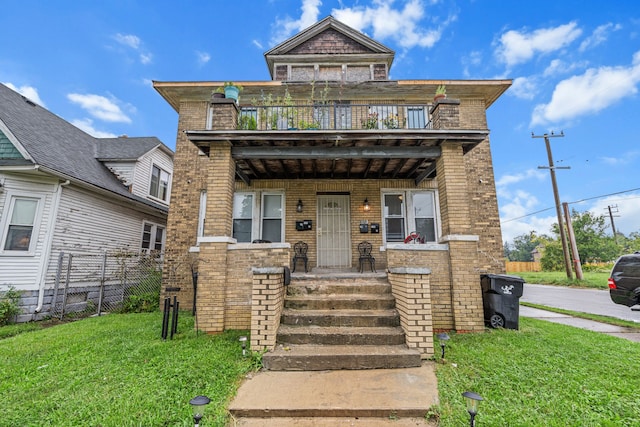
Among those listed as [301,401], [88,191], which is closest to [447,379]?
[301,401]

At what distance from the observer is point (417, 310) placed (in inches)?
151

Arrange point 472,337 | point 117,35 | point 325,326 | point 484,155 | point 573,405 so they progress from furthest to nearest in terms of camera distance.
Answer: point 117,35 < point 484,155 < point 472,337 < point 325,326 < point 573,405

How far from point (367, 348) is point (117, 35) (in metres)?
28.6

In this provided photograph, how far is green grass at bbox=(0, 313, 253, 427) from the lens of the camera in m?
2.50

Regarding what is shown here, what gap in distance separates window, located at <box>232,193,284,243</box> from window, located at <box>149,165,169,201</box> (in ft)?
22.0

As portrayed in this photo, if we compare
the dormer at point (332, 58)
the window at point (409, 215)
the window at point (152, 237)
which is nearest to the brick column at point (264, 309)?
the window at point (409, 215)


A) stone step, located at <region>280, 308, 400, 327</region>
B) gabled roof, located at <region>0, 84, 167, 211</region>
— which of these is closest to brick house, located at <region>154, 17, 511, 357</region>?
stone step, located at <region>280, 308, 400, 327</region>

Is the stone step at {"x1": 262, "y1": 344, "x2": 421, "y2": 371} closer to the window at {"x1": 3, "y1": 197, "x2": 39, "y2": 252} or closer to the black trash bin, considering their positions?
the black trash bin

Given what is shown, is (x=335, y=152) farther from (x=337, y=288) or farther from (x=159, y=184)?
(x=159, y=184)

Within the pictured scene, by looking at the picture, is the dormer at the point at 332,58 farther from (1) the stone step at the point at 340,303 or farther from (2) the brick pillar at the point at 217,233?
(1) the stone step at the point at 340,303

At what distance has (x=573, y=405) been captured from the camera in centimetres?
258

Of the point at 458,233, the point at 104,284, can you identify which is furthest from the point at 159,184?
the point at 458,233

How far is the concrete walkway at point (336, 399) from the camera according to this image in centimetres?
253

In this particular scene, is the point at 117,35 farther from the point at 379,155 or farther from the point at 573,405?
the point at 573,405
